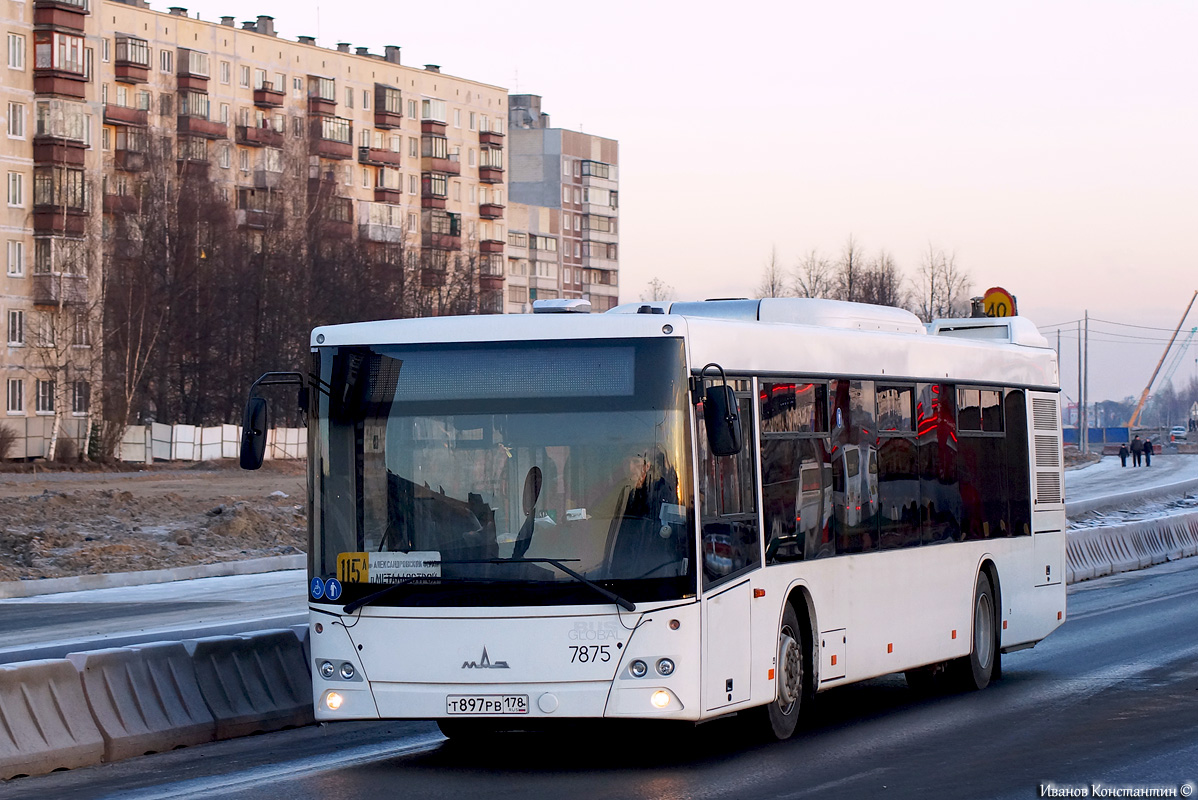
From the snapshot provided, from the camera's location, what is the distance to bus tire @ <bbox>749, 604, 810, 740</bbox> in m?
10.8

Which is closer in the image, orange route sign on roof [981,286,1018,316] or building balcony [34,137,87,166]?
orange route sign on roof [981,286,1018,316]

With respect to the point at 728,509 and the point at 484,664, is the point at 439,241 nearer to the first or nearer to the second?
the point at 728,509

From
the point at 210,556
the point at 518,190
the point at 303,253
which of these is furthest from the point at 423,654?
the point at 518,190

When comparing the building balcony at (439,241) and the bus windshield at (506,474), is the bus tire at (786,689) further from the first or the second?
the building balcony at (439,241)

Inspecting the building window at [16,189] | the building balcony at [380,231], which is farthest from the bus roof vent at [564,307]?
the building balcony at [380,231]

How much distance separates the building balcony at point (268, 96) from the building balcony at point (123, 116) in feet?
36.3

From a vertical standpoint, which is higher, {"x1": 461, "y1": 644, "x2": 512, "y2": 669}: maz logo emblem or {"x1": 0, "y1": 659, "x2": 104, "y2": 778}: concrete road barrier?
{"x1": 461, "y1": 644, "x2": 512, "y2": 669}: maz logo emblem

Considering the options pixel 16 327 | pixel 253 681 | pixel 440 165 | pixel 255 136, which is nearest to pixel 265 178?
pixel 255 136

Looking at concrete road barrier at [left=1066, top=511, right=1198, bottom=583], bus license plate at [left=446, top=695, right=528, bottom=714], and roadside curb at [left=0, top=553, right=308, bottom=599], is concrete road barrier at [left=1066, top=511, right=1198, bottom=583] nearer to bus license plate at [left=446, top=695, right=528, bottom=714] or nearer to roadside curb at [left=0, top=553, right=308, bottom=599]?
roadside curb at [left=0, top=553, right=308, bottom=599]

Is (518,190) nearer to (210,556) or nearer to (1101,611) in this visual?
(210,556)

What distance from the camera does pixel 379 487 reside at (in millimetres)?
9875

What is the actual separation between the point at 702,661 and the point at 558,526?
1093 millimetres

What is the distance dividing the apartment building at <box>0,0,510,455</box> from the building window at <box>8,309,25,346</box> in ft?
0.24

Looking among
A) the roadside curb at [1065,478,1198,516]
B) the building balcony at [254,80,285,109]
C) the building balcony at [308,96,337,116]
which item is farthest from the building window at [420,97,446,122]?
the roadside curb at [1065,478,1198,516]
